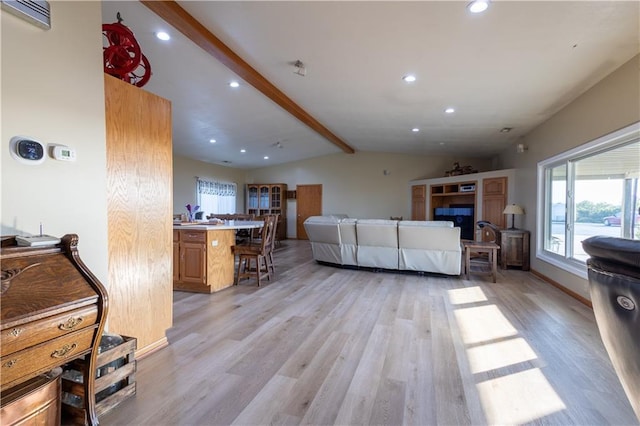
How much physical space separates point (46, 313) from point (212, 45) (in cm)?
265

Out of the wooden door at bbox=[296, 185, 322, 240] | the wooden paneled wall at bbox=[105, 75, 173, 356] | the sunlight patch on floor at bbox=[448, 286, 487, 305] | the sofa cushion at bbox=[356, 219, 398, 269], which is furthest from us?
the wooden door at bbox=[296, 185, 322, 240]

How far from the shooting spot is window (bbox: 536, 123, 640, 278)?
2.90 meters

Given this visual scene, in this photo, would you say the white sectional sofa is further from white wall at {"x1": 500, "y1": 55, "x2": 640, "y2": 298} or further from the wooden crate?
the wooden crate

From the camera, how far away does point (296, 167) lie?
9.87 meters

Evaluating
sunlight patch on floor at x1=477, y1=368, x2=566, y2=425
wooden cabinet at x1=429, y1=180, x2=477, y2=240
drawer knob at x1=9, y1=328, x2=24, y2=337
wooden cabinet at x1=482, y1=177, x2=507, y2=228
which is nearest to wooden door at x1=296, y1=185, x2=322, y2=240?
wooden cabinet at x1=429, y1=180, x2=477, y2=240

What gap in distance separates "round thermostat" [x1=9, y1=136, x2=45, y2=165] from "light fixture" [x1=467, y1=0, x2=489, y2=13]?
9.32 ft

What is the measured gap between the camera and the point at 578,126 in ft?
11.5

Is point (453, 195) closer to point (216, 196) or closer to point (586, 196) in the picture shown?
point (586, 196)

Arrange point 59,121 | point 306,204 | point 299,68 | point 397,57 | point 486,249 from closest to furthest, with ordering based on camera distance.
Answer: point 59,121
point 397,57
point 299,68
point 486,249
point 306,204

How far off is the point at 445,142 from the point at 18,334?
23.7 feet

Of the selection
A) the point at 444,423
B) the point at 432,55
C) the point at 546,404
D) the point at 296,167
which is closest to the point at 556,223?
the point at 432,55

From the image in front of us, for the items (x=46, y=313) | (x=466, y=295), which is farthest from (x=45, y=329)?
(x=466, y=295)

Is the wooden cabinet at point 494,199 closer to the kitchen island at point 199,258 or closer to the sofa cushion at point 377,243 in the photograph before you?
the sofa cushion at point 377,243

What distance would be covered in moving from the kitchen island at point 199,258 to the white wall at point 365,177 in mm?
5755
